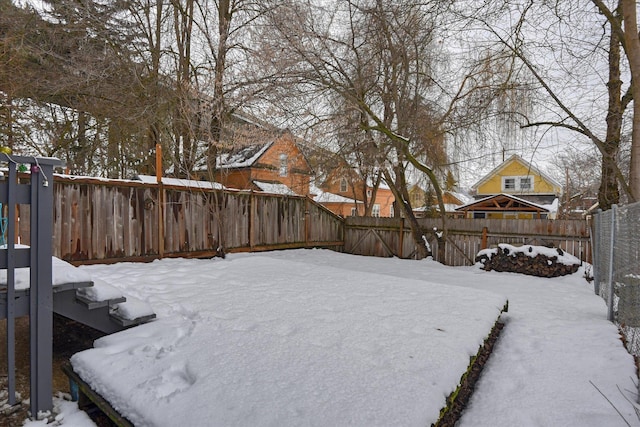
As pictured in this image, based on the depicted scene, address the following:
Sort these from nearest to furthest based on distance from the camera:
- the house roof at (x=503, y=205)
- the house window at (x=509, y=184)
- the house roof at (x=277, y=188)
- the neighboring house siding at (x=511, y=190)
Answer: the house roof at (x=277, y=188), the house roof at (x=503, y=205), the neighboring house siding at (x=511, y=190), the house window at (x=509, y=184)

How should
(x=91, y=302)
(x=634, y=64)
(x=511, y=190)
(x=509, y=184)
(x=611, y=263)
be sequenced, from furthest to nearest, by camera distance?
(x=509, y=184) → (x=511, y=190) → (x=634, y=64) → (x=611, y=263) → (x=91, y=302)

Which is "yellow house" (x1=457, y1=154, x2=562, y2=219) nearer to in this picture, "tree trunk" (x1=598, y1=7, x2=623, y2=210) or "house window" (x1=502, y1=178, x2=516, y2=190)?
"house window" (x1=502, y1=178, x2=516, y2=190)

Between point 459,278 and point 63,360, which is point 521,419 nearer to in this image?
point 63,360

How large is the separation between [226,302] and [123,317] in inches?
37.0

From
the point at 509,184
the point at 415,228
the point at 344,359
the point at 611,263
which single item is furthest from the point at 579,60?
the point at 509,184

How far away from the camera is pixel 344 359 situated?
2262mm

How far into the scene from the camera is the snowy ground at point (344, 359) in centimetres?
180

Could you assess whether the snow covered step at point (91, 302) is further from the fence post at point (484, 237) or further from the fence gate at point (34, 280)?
the fence post at point (484, 237)

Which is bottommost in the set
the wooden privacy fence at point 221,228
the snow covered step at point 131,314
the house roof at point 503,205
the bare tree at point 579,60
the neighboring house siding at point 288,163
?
the snow covered step at point 131,314

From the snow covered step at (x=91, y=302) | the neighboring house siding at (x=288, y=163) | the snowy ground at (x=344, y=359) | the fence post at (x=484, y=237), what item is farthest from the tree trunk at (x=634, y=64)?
the neighboring house siding at (x=288, y=163)

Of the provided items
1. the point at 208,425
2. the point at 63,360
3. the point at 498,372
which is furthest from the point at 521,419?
the point at 63,360

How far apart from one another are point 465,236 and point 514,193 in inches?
579

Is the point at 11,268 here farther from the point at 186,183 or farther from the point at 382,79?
the point at 382,79

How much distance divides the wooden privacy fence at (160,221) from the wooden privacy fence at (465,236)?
1930 mm
